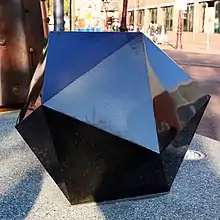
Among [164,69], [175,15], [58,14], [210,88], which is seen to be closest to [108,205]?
[164,69]

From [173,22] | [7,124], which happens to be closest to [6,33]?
[7,124]

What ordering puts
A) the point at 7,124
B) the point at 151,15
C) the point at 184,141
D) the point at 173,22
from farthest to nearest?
the point at 151,15 → the point at 173,22 → the point at 7,124 → the point at 184,141

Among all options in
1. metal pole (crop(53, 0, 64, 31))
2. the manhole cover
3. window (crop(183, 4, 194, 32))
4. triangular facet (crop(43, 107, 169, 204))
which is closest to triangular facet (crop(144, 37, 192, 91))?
triangular facet (crop(43, 107, 169, 204))

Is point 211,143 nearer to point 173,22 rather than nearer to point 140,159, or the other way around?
point 140,159

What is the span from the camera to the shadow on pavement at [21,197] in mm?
3896

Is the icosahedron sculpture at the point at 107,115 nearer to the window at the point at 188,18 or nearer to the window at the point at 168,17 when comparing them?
the window at the point at 188,18

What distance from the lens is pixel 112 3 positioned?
5678 centimetres

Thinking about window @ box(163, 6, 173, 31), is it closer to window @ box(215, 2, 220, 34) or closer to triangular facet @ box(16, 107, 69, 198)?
window @ box(215, 2, 220, 34)

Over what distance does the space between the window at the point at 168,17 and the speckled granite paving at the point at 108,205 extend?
44068 millimetres

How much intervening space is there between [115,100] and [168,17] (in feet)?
156

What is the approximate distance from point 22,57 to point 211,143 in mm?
3910

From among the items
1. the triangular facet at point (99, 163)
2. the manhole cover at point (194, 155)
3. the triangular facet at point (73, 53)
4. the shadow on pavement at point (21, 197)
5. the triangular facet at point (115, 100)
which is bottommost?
the manhole cover at point (194, 155)

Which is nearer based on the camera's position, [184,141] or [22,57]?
[184,141]

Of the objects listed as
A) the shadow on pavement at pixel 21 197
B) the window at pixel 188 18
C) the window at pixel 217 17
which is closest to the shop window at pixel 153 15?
Result: the window at pixel 188 18
